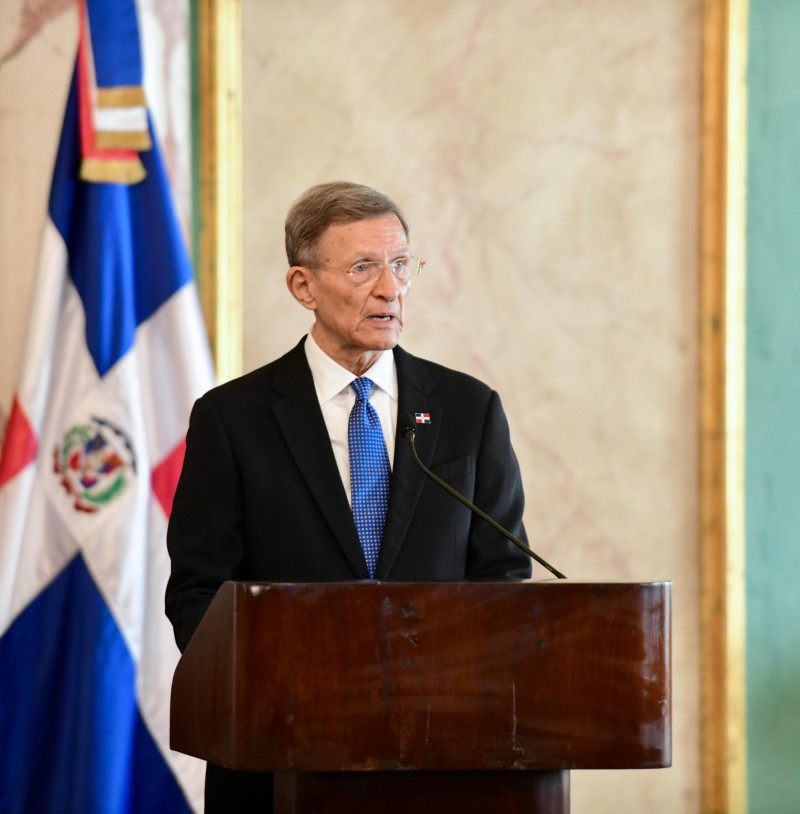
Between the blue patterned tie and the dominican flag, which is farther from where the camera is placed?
the dominican flag

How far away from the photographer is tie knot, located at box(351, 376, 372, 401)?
6.68 ft

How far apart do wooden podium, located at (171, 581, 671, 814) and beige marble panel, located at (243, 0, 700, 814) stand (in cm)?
206

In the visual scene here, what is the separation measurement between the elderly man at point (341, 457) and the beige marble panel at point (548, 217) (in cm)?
128

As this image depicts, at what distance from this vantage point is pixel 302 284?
83.7 inches

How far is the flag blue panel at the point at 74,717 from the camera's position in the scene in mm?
2857

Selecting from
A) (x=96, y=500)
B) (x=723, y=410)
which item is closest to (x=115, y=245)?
(x=96, y=500)

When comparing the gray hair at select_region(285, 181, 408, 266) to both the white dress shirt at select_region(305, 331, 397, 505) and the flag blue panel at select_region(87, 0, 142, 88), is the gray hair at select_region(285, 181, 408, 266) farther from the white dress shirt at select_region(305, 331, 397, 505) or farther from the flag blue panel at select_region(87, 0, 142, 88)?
the flag blue panel at select_region(87, 0, 142, 88)

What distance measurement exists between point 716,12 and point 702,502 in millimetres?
1503

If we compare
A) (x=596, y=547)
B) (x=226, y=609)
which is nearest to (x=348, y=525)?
(x=226, y=609)

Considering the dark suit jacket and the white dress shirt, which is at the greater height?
the white dress shirt

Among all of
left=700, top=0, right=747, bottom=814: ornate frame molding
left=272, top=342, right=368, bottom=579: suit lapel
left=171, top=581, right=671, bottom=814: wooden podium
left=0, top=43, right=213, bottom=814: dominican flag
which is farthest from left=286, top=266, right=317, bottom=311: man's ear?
left=700, top=0, right=747, bottom=814: ornate frame molding

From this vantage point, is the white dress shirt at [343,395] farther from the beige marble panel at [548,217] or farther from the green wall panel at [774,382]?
the green wall panel at [774,382]

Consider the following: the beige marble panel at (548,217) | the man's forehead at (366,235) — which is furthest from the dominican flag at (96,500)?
the man's forehead at (366,235)

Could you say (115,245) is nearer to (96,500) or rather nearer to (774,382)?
(96,500)
